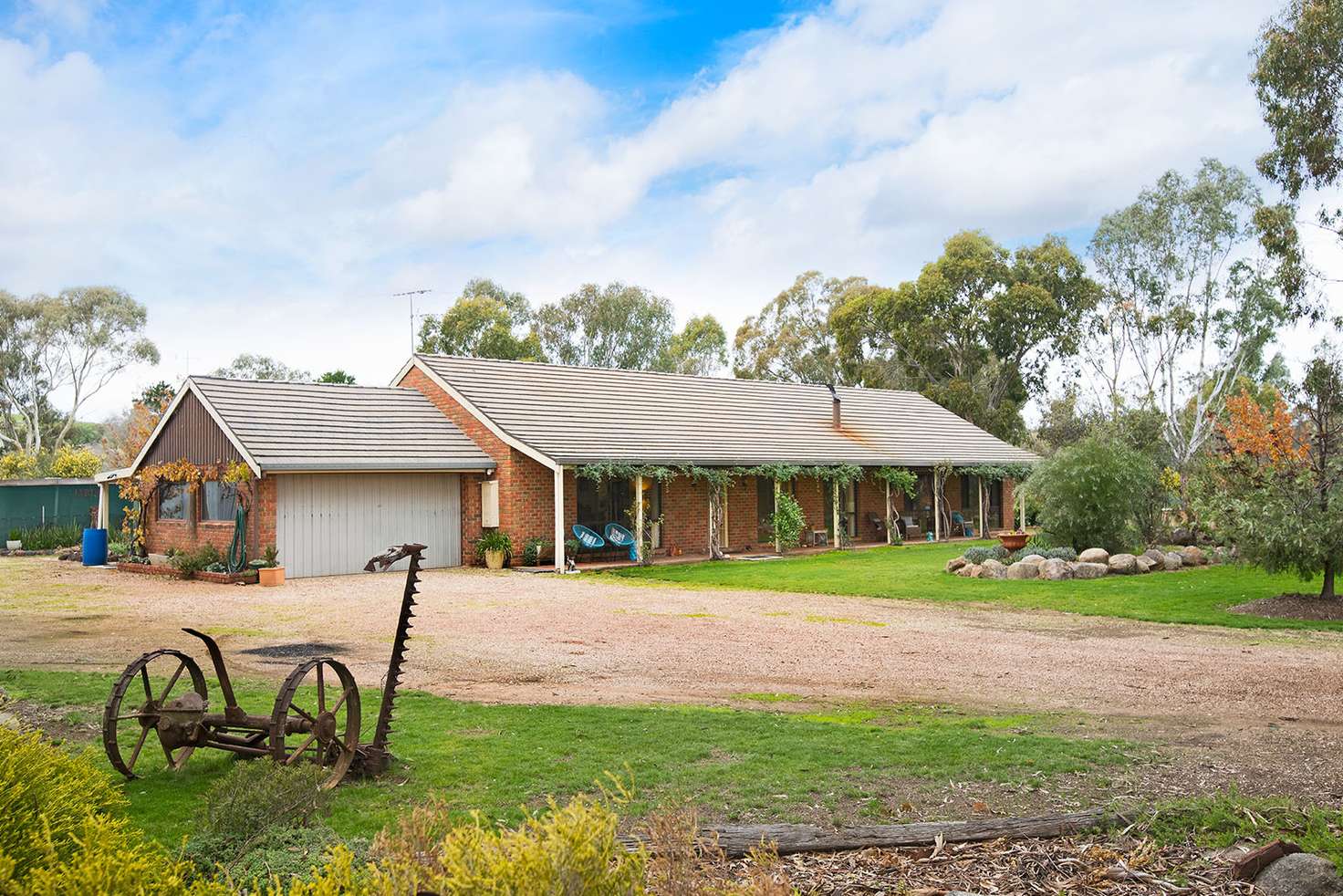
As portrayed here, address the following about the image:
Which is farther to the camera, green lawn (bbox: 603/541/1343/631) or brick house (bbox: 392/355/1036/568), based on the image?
brick house (bbox: 392/355/1036/568)

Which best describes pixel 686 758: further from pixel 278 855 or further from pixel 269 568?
pixel 269 568

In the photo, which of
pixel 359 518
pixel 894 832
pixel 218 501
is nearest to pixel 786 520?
pixel 359 518

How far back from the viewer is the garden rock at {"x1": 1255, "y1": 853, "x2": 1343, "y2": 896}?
14.2 ft

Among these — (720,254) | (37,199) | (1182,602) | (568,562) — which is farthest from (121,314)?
(1182,602)

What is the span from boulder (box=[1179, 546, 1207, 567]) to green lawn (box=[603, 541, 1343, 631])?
416 millimetres

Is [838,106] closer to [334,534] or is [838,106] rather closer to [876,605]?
[876,605]

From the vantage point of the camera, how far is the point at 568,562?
72.3ft

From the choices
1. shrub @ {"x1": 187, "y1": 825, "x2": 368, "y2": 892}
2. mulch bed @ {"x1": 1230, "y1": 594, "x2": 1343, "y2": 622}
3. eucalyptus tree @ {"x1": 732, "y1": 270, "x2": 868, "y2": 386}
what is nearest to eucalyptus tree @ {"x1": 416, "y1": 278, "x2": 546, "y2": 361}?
eucalyptus tree @ {"x1": 732, "y1": 270, "x2": 868, "y2": 386}

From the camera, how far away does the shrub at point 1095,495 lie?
2083cm

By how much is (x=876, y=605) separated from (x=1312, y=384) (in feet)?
38.1

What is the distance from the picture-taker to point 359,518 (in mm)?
21844

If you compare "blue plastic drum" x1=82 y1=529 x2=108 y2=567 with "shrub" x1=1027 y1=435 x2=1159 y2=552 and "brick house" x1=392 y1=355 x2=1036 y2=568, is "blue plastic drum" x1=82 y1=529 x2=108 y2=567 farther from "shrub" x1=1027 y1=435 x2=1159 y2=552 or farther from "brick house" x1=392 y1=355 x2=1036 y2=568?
"shrub" x1=1027 y1=435 x2=1159 y2=552

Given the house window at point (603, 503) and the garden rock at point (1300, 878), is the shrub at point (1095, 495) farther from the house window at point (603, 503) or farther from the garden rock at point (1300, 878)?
the garden rock at point (1300, 878)

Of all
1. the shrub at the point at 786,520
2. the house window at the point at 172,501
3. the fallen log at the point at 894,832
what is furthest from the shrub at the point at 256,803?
the shrub at the point at 786,520
